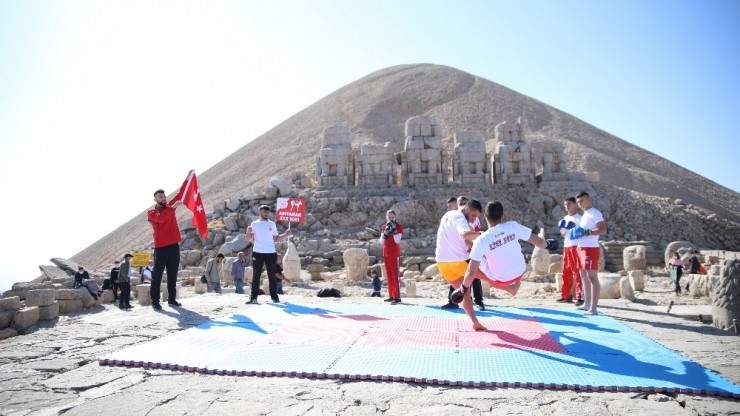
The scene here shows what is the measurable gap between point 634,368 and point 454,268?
2.50 metres

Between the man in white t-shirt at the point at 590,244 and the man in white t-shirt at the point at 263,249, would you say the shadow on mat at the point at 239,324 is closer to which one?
the man in white t-shirt at the point at 263,249

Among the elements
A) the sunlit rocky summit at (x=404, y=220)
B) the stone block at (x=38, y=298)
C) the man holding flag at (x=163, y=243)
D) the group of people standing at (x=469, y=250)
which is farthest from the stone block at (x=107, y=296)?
the stone block at (x=38, y=298)

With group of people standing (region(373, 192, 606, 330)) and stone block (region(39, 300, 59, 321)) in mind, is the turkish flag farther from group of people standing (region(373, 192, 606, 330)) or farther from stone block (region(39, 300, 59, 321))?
group of people standing (region(373, 192, 606, 330))

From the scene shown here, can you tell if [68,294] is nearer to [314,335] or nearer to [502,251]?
[314,335]

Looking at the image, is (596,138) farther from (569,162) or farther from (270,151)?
(270,151)

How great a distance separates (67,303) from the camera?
8359 millimetres

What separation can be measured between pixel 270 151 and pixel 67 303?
179ft

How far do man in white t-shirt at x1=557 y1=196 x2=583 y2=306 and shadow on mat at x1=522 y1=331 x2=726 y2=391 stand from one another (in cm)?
311

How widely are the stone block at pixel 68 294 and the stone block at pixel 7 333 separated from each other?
1.89 metres

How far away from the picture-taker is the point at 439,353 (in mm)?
5008

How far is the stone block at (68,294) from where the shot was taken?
8.24 m

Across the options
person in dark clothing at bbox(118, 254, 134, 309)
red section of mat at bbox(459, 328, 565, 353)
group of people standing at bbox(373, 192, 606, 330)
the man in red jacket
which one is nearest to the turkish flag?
the man in red jacket

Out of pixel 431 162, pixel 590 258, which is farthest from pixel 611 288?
pixel 431 162

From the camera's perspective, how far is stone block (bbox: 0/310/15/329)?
636 cm
